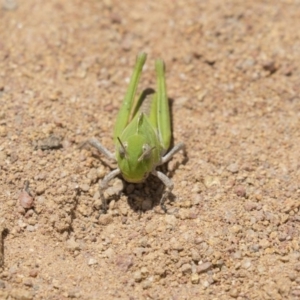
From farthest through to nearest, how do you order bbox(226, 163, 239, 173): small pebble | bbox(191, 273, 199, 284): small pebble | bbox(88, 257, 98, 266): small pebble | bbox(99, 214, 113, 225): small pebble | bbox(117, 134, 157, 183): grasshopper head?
bbox(226, 163, 239, 173): small pebble, bbox(99, 214, 113, 225): small pebble, bbox(117, 134, 157, 183): grasshopper head, bbox(88, 257, 98, 266): small pebble, bbox(191, 273, 199, 284): small pebble

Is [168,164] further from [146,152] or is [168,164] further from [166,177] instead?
[146,152]

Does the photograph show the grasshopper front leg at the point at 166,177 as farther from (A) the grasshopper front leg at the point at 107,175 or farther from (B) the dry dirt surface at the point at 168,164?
(A) the grasshopper front leg at the point at 107,175

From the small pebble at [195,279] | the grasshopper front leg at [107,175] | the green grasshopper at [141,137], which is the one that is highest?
the green grasshopper at [141,137]

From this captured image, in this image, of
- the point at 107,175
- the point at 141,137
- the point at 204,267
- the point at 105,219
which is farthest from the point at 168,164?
the point at 204,267

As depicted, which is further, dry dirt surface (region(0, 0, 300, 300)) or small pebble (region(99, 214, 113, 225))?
small pebble (region(99, 214, 113, 225))

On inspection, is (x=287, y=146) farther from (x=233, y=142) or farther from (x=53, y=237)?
(x=53, y=237)

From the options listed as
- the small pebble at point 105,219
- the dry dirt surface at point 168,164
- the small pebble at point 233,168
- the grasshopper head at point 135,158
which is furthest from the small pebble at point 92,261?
the small pebble at point 233,168

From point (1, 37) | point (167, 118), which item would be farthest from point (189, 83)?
point (1, 37)

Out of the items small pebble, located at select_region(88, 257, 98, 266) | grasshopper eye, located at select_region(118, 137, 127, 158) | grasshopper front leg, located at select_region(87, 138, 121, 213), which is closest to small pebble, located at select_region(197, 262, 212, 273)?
small pebble, located at select_region(88, 257, 98, 266)

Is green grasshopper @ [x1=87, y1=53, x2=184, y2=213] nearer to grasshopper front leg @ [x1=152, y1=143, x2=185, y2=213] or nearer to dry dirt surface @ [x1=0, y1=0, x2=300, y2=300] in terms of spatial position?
grasshopper front leg @ [x1=152, y1=143, x2=185, y2=213]

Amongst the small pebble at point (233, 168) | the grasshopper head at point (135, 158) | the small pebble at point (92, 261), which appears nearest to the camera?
the small pebble at point (92, 261)
